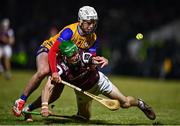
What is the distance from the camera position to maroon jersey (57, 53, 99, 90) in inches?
466

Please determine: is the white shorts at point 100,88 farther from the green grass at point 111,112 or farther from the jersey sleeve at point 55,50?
the jersey sleeve at point 55,50

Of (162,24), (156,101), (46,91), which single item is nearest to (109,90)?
(46,91)

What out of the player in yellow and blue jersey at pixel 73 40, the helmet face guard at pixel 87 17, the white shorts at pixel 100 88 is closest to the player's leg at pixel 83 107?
the white shorts at pixel 100 88

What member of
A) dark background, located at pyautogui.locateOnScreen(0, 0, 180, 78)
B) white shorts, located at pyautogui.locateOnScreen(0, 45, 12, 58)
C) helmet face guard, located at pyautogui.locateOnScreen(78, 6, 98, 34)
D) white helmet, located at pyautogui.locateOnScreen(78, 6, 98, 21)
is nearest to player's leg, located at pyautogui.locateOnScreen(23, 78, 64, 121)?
helmet face guard, located at pyautogui.locateOnScreen(78, 6, 98, 34)

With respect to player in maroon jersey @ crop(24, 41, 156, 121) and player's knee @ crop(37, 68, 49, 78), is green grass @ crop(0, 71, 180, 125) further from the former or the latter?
player's knee @ crop(37, 68, 49, 78)

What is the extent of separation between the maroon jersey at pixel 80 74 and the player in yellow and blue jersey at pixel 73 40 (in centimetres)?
27

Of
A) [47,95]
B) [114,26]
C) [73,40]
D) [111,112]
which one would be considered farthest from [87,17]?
[114,26]

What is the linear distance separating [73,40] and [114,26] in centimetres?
2486

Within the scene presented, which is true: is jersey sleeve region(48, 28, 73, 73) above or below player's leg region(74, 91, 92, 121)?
above

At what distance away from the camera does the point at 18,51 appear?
37500 millimetres

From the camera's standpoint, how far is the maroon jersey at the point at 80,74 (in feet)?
38.8

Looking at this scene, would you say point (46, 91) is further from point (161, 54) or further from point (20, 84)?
point (161, 54)

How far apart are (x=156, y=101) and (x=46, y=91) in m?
7.72

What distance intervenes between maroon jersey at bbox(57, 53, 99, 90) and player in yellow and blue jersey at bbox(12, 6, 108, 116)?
266 mm
